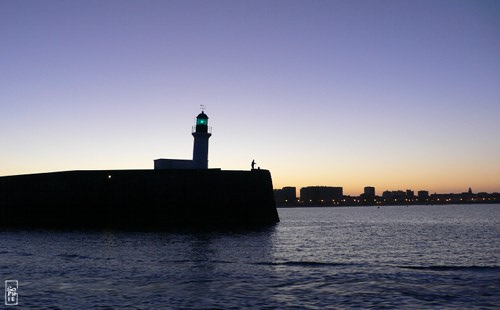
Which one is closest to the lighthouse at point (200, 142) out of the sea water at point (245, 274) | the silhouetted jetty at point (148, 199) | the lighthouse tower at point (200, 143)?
the lighthouse tower at point (200, 143)

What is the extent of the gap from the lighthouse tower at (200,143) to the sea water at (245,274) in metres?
19.5

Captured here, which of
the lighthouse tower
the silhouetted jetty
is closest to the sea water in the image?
the silhouetted jetty

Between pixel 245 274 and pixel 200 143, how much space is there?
3212 centimetres

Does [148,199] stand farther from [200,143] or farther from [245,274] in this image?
[245,274]

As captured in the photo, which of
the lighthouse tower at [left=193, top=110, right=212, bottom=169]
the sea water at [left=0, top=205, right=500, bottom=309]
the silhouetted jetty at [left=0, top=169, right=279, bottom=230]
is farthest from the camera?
the lighthouse tower at [left=193, top=110, right=212, bottom=169]

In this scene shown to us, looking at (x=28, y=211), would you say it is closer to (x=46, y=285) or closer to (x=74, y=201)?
(x=74, y=201)

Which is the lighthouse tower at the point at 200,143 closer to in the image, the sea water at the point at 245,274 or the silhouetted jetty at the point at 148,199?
the silhouetted jetty at the point at 148,199

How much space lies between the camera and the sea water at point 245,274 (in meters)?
13.0

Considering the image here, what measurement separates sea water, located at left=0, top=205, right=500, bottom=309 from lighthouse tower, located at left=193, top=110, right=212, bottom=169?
19.5 metres

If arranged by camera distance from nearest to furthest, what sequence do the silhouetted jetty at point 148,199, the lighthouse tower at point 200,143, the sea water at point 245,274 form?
the sea water at point 245,274 → the silhouetted jetty at point 148,199 → the lighthouse tower at point 200,143

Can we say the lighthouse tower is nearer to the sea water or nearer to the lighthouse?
the lighthouse

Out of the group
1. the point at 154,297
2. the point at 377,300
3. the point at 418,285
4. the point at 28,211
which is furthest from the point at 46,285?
the point at 28,211

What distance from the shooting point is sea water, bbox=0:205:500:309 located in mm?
12961

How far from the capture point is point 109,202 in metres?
41.1
